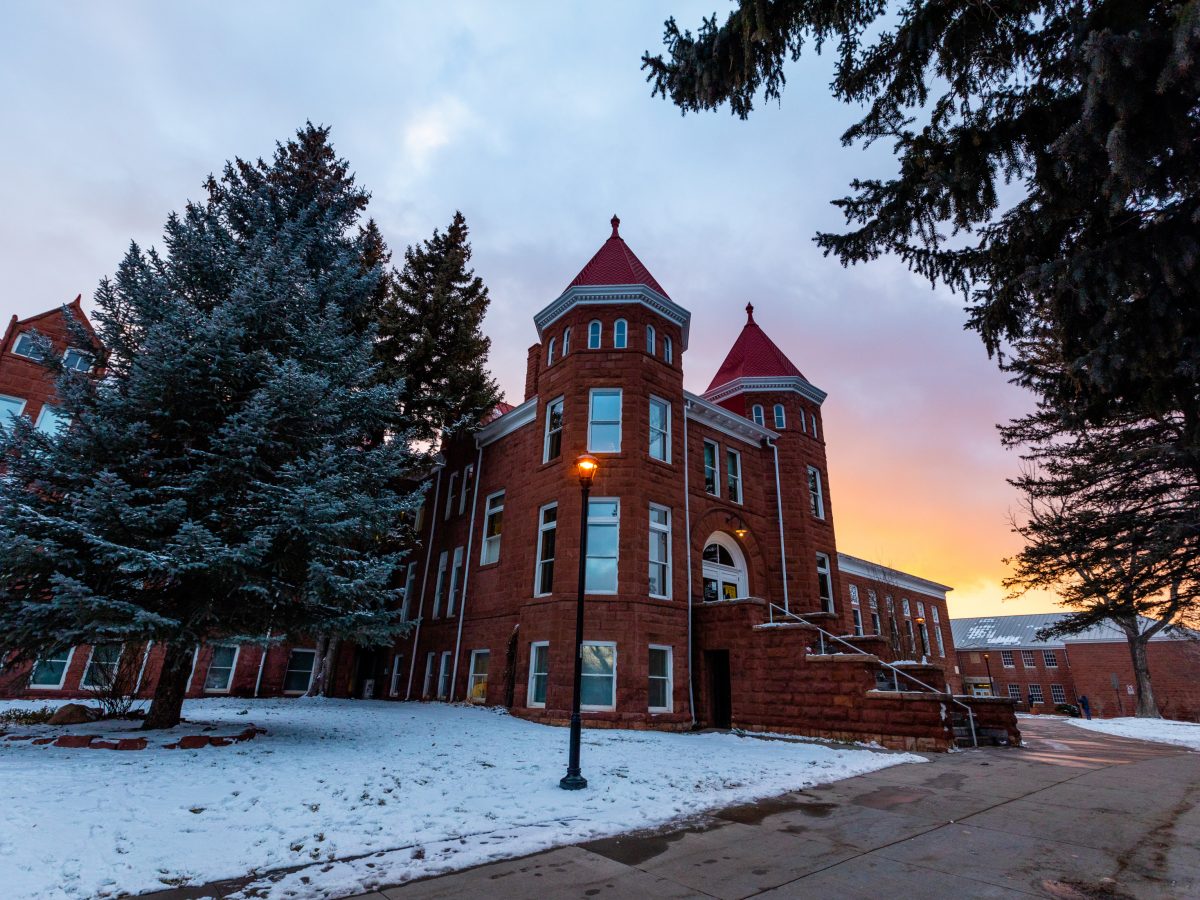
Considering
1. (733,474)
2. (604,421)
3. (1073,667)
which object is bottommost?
(1073,667)

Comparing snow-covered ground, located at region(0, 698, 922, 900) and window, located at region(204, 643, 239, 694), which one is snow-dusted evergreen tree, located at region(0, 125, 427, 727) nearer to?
snow-covered ground, located at region(0, 698, 922, 900)

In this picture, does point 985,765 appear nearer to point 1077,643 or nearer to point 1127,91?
point 1127,91

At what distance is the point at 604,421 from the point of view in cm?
1645

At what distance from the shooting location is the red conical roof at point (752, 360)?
22.1m

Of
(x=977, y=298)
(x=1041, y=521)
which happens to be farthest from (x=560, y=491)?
(x=1041, y=521)

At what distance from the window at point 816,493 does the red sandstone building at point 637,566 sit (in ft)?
0.28

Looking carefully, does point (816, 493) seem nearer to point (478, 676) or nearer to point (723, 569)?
point (723, 569)

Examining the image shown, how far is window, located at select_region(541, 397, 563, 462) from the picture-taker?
17.2 metres

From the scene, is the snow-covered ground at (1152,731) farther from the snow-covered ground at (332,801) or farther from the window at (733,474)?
the snow-covered ground at (332,801)

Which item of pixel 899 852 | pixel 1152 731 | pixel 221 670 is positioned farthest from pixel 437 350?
pixel 1152 731

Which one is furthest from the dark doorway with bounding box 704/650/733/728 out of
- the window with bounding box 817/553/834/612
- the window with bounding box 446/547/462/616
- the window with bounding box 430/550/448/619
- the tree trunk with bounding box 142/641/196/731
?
the tree trunk with bounding box 142/641/196/731

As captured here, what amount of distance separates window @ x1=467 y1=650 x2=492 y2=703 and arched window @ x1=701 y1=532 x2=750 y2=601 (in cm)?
720

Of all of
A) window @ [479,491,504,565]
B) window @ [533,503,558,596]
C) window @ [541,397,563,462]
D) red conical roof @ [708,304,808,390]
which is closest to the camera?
window @ [533,503,558,596]

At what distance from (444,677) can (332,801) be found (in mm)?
14319
